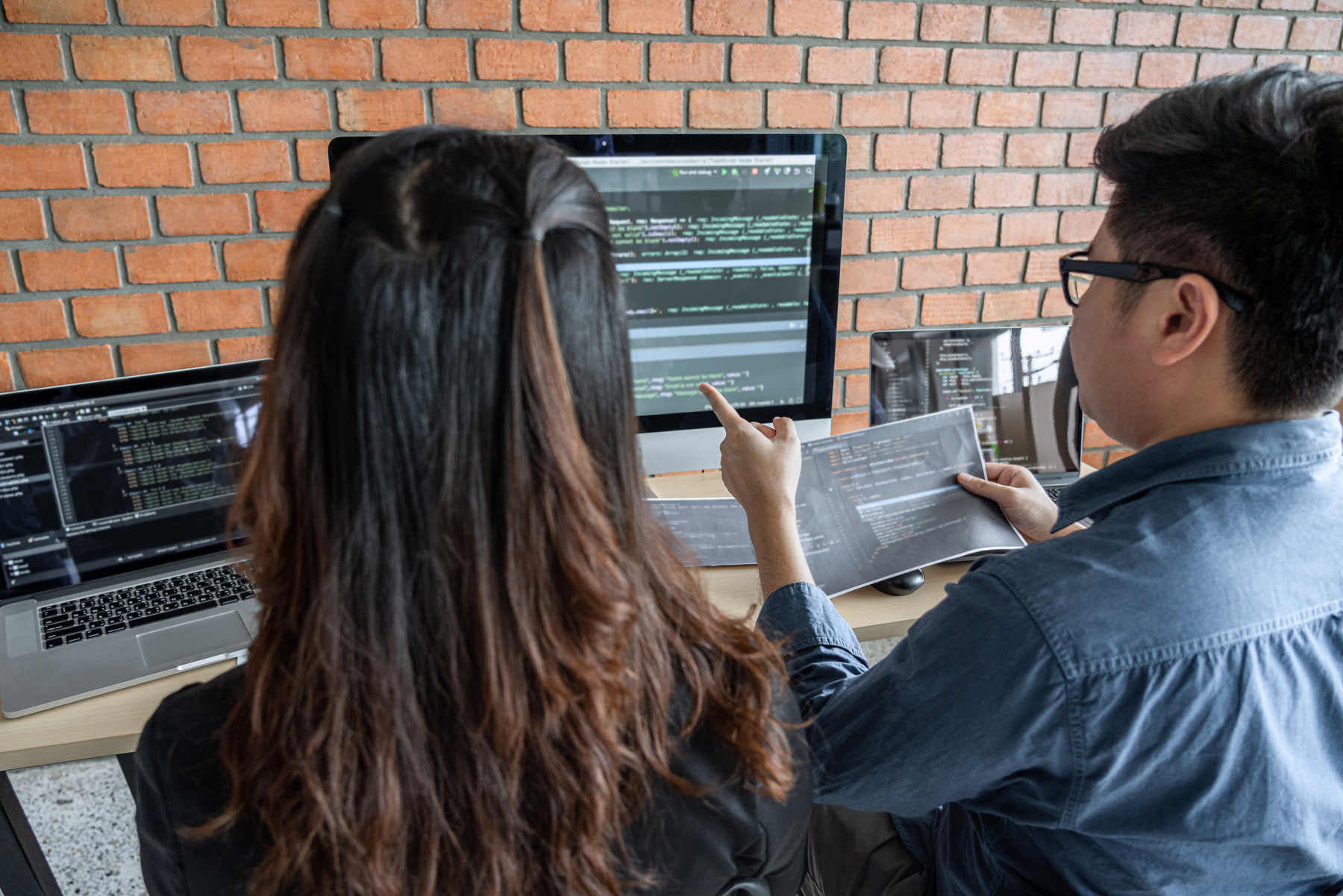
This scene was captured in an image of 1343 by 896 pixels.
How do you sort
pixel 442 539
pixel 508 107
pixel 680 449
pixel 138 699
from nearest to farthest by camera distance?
1. pixel 442 539
2. pixel 138 699
3. pixel 680 449
4. pixel 508 107

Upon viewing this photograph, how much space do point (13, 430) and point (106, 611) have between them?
0.27 m

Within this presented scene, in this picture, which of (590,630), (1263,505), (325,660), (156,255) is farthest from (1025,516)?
(156,255)

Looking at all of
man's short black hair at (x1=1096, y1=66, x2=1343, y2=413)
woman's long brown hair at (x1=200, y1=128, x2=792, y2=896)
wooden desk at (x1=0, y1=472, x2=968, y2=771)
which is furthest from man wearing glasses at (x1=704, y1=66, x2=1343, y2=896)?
woman's long brown hair at (x1=200, y1=128, x2=792, y2=896)

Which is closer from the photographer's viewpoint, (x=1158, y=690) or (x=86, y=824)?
(x=1158, y=690)

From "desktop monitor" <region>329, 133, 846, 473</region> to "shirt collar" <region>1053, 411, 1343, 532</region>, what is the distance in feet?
1.93

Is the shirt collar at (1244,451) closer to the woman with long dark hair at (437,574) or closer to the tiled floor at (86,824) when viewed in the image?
the woman with long dark hair at (437,574)

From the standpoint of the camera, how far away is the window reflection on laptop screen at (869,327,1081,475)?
1357 millimetres

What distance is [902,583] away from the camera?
110 cm

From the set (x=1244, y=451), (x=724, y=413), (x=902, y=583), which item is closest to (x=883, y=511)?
(x=902, y=583)

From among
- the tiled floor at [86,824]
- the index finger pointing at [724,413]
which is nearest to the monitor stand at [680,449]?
the index finger pointing at [724,413]

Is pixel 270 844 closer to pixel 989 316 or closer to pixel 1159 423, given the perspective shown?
pixel 1159 423

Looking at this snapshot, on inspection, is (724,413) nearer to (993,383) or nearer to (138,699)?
(993,383)

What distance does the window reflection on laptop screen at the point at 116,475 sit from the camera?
40.7 inches

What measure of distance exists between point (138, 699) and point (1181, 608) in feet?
3.53
